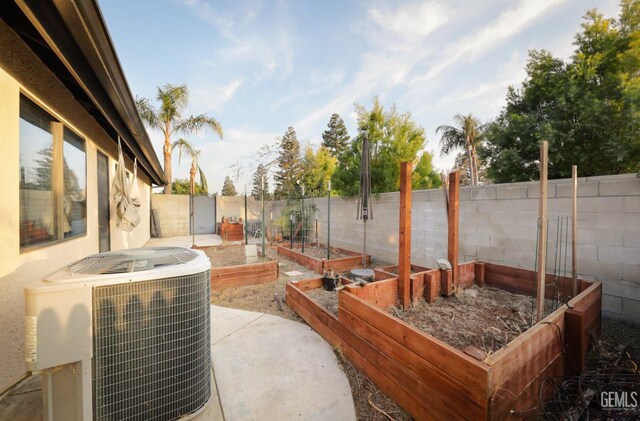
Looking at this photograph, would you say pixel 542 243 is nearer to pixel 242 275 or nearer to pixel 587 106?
pixel 242 275

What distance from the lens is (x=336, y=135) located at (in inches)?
1169

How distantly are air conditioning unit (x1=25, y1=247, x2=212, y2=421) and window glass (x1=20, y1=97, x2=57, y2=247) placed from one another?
0.99 metres

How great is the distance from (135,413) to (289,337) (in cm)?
154

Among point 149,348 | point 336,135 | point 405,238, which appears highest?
point 336,135

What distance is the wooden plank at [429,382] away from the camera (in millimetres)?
1341

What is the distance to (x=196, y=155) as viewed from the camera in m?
13.4

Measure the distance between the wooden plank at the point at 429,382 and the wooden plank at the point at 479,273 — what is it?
8.00ft

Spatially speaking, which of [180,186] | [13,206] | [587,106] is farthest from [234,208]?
[587,106]

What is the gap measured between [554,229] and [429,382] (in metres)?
3.06

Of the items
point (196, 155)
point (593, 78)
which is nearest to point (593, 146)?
point (593, 78)

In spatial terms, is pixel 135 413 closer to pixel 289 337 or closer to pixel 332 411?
pixel 332 411

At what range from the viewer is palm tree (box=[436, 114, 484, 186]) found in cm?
1714

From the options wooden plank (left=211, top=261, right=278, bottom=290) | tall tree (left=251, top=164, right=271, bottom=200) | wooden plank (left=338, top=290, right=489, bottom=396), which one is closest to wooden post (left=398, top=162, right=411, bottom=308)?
wooden plank (left=338, top=290, right=489, bottom=396)

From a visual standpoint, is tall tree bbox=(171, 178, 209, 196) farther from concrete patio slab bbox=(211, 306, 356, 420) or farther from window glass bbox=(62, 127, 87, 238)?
concrete patio slab bbox=(211, 306, 356, 420)
